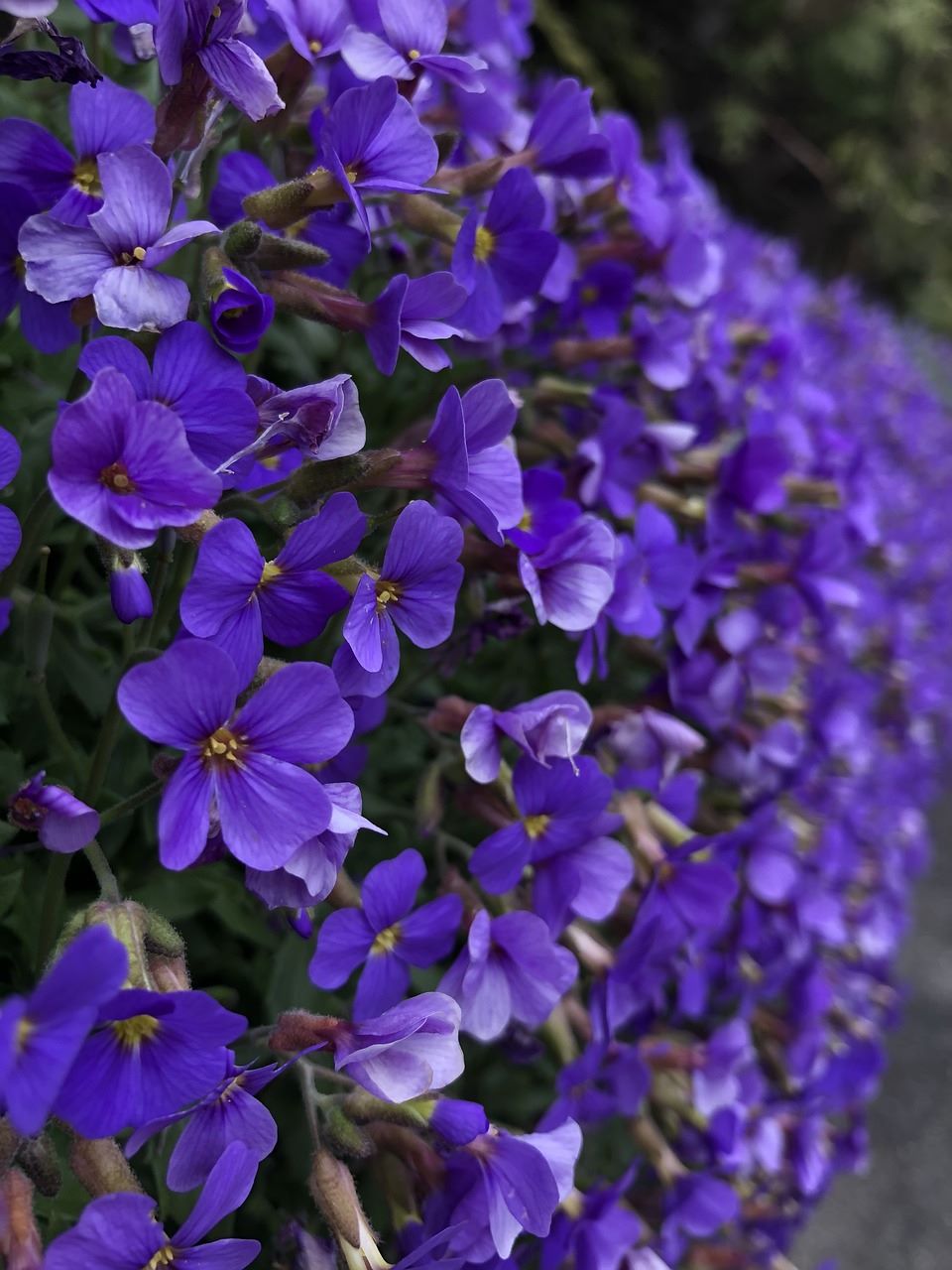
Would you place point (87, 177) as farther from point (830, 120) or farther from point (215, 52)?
point (830, 120)

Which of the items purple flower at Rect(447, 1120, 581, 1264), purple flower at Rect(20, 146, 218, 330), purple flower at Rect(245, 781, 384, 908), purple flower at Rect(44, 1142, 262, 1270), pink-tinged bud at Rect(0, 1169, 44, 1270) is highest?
purple flower at Rect(20, 146, 218, 330)

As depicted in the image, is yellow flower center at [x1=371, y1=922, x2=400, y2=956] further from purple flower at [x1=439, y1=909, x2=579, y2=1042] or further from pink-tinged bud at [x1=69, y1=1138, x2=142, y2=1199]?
pink-tinged bud at [x1=69, y1=1138, x2=142, y2=1199]

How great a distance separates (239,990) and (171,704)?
50cm

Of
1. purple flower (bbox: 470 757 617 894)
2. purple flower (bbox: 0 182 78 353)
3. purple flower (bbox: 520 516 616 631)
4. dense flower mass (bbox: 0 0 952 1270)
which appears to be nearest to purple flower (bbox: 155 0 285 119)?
dense flower mass (bbox: 0 0 952 1270)

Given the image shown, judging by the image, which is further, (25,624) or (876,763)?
(876,763)

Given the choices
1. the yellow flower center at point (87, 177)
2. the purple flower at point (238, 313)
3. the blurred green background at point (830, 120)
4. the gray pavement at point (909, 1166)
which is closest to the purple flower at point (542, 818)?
the purple flower at point (238, 313)

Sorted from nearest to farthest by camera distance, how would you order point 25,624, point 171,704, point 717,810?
point 171,704, point 25,624, point 717,810

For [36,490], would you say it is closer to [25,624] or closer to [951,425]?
[25,624]

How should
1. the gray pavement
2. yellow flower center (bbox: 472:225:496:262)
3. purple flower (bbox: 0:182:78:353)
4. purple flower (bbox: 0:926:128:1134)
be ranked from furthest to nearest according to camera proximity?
the gray pavement → yellow flower center (bbox: 472:225:496:262) → purple flower (bbox: 0:182:78:353) → purple flower (bbox: 0:926:128:1134)

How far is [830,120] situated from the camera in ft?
23.7

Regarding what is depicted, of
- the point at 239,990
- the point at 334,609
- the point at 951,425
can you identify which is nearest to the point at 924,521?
the point at 951,425

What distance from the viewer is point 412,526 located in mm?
639

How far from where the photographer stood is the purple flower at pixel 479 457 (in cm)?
67

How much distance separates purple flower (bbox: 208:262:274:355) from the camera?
635 mm
